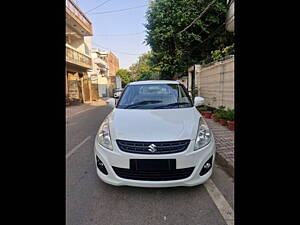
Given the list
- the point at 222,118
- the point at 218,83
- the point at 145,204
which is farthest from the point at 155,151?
the point at 218,83

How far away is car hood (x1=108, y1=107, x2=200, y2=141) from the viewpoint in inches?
92.6

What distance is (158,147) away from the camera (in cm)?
226

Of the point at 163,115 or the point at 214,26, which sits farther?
the point at 214,26

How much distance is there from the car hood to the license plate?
239 mm

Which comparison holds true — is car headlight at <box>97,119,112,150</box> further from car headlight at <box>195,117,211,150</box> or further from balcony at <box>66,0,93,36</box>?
balcony at <box>66,0,93,36</box>

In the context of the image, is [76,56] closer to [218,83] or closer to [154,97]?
[218,83]

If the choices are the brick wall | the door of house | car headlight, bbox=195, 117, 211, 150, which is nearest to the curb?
car headlight, bbox=195, 117, 211, 150

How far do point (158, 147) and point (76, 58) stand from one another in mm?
16742

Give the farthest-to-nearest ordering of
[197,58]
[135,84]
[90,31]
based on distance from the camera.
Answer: [90,31]
[197,58]
[135,84]

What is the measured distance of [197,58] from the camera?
14.4m
